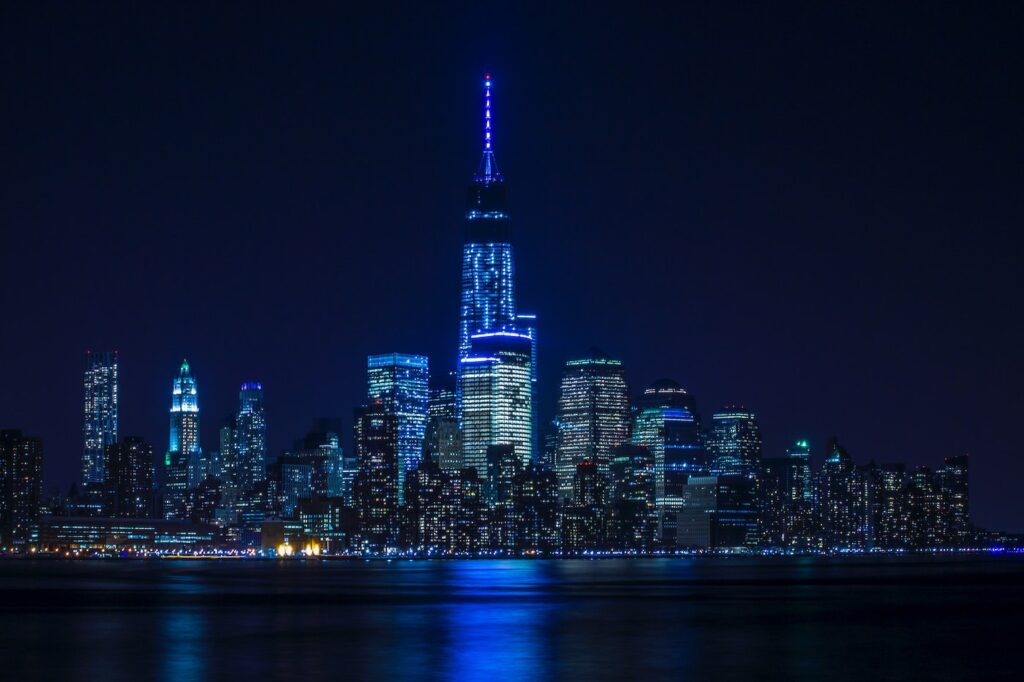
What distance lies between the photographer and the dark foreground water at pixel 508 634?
58750 millimetres

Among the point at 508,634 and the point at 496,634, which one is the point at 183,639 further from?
the point at 508,634

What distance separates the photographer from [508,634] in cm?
7575

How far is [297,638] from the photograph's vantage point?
7388 centimetres

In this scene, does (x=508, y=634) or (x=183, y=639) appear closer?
(x=183, y=639)

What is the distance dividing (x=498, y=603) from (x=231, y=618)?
23933mm

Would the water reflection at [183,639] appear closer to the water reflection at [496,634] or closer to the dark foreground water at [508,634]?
the dark foreground water at [508,634]

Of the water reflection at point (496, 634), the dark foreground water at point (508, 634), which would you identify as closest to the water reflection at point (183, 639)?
the dark foreground water at point (508, 634)

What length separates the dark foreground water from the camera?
5875 centimetres

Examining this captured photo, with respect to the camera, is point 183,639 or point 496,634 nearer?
point 183,639

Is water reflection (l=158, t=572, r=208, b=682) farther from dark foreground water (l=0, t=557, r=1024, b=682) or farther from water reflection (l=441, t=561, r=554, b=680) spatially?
water reflection (l=441, t=561, r=554, b=680)

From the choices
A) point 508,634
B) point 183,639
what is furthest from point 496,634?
point 183,639

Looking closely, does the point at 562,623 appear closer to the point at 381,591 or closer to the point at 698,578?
the point at 381,591

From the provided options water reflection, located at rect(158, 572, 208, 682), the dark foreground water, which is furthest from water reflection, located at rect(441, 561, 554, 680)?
water reflection, located at rect(158, 572, 208, 682)

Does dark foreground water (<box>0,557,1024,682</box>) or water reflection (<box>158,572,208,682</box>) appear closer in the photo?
water reflection (<box>158,572,208,682</box>)
